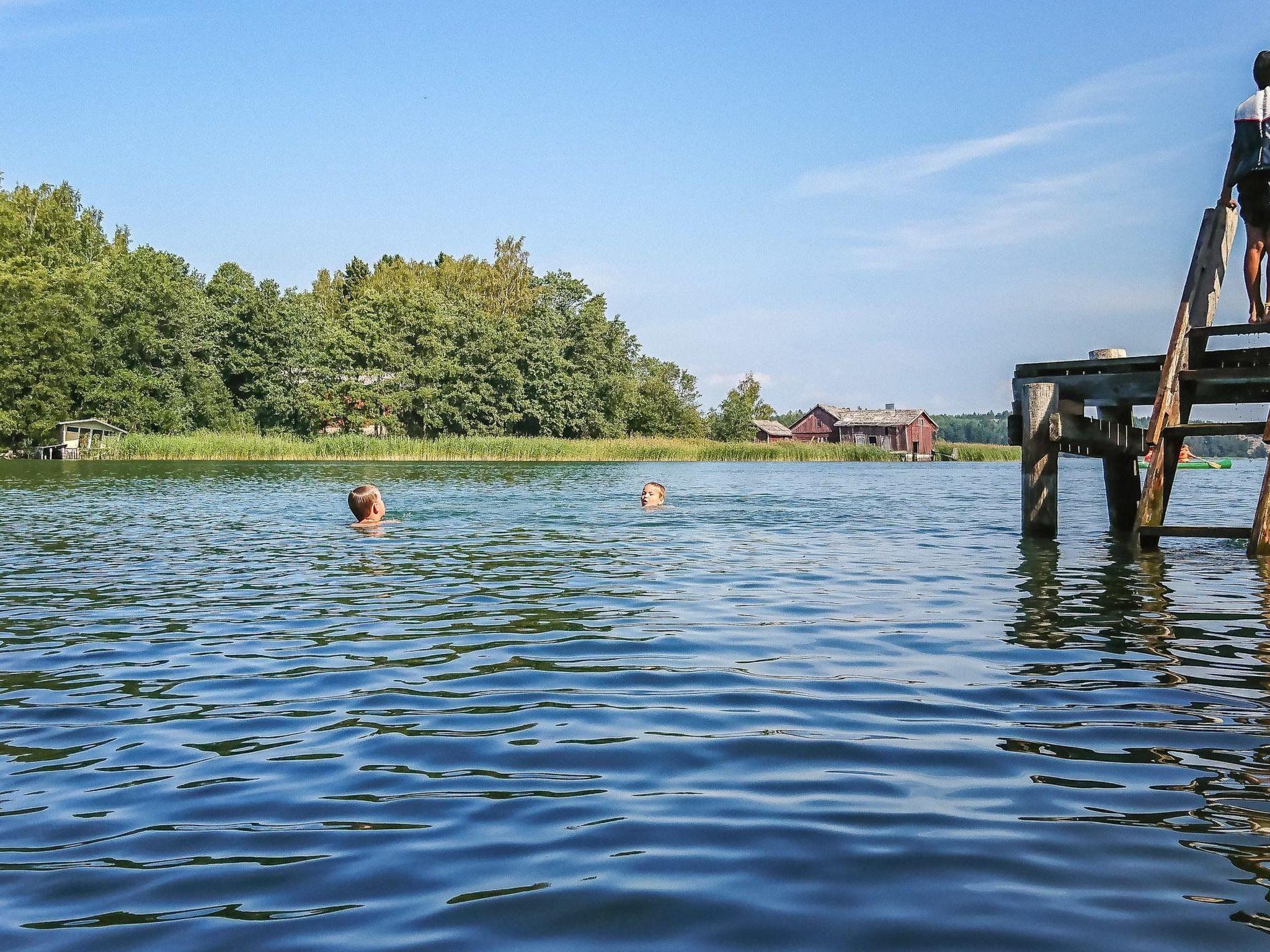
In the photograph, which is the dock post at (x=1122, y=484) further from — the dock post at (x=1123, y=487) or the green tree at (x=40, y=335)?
the green tree at (x=40, y=335)

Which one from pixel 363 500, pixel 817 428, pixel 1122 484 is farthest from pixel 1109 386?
pixel 817 428

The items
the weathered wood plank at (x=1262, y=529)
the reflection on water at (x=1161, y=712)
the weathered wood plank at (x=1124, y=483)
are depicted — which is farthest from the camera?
the weathered wood plank at (x=1124, y=483)

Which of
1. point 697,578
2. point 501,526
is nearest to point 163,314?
point 501,526

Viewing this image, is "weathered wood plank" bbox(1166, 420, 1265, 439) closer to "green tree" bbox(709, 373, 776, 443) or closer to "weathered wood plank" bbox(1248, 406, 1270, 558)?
"weathered wood plank" bbox(1248, 406, 1270, 558)

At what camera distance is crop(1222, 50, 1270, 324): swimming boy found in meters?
11.5

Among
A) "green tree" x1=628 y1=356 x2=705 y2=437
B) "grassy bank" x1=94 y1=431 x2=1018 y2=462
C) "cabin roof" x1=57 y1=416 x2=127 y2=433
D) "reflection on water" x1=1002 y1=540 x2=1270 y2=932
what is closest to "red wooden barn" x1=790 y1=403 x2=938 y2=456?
"green tree" x1=628 y1=356 x2=705 y2=437

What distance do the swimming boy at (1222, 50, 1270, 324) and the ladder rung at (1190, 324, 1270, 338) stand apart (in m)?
0.10

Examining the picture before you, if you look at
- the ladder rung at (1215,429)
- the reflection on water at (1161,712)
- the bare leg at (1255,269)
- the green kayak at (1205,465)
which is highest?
the bare leg at (1255,269)

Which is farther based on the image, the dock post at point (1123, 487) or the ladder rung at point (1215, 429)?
the dock post at point (1123, 487)

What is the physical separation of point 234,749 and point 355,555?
893cm

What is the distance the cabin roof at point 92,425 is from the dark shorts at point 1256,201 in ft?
202

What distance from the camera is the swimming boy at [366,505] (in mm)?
17312

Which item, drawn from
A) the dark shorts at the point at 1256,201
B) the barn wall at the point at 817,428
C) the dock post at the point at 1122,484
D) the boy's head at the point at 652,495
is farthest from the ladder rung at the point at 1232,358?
the barn wall at the point at 817,428

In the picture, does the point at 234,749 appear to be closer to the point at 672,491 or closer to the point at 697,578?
the point at 697,578
